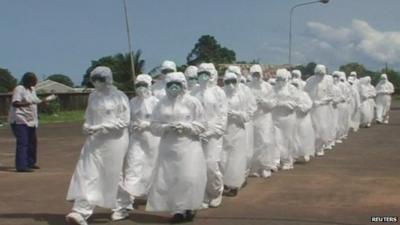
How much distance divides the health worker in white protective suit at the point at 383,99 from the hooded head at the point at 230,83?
19.6 meters

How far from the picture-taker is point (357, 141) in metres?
23.0

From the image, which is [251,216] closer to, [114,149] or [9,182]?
[114,149]

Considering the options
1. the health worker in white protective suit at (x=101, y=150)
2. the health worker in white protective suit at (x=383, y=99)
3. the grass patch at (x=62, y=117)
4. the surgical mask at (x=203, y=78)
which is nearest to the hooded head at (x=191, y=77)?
the surgical mask at (x=203, y=78)

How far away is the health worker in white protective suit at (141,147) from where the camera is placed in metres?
11.0

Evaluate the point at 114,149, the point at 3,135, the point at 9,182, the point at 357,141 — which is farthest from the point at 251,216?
the point at 3,135

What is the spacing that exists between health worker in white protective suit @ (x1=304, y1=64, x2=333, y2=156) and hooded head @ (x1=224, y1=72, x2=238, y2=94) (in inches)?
278

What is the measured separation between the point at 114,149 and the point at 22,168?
6356mm

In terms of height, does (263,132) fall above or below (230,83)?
below

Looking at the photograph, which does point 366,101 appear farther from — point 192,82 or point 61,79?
point 61,79

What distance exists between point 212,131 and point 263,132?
426 cm

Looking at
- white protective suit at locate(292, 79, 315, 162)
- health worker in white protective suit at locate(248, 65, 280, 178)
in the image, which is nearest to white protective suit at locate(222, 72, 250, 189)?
health worker in white protective suit at locate(248, 65, 280, 178)

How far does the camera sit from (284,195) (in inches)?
478

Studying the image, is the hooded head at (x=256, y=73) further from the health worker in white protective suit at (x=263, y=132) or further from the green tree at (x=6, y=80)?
the green tree at (x=6, y=80)

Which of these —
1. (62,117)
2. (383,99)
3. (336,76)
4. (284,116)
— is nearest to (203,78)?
(284,116)
